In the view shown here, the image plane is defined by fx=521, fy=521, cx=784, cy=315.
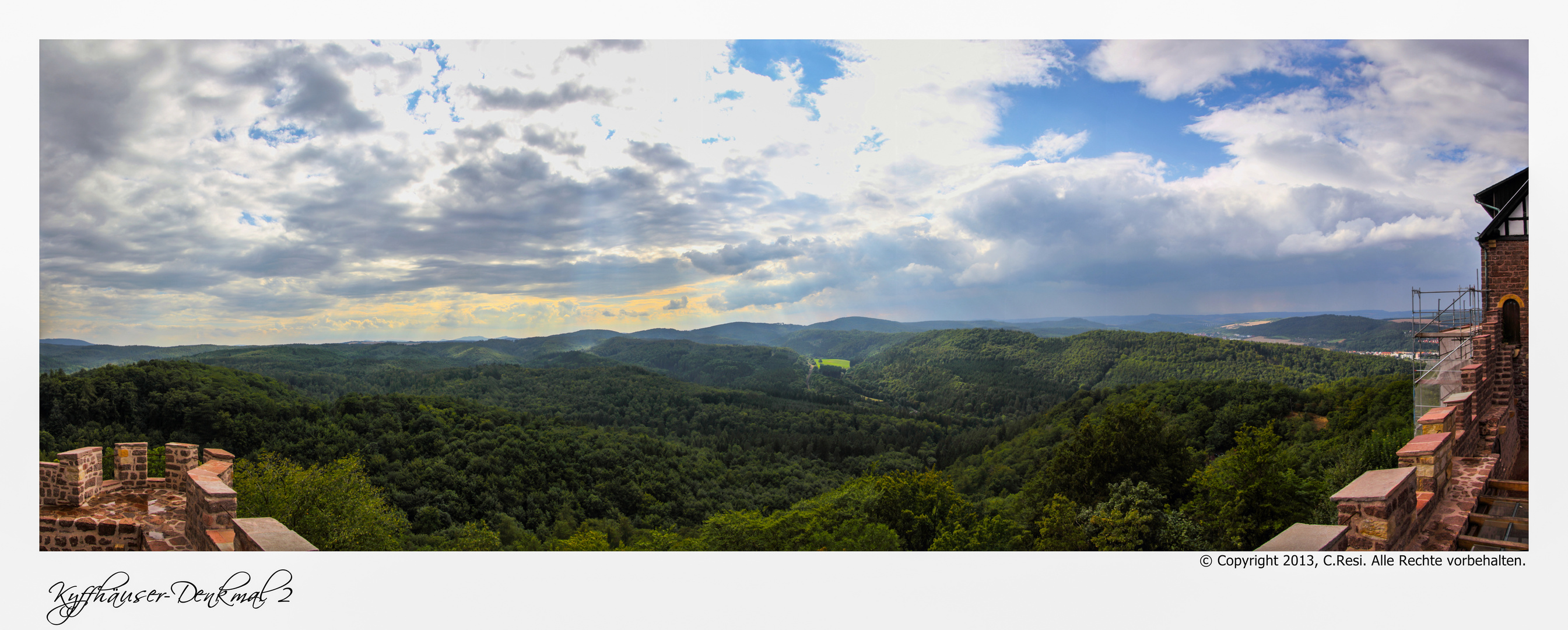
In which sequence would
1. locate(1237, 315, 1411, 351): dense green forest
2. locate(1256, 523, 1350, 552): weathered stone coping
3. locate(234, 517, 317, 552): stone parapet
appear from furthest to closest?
locate(1237, 315, 1411, 351): dense green forest
locate(234, 517, 317, 552): stone parapet
locate(1256, 523, 1350, 552): weathered stone coping

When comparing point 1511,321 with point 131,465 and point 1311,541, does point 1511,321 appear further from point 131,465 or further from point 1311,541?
point 131,465

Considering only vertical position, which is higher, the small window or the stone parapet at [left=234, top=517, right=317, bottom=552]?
the small window

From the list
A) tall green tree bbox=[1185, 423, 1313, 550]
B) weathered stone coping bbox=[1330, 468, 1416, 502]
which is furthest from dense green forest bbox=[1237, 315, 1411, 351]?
weathered stone coping bbox=[1330, 468, 1416, 502]

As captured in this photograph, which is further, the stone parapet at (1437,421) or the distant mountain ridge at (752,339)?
the distant mountain ridge at (752,339)

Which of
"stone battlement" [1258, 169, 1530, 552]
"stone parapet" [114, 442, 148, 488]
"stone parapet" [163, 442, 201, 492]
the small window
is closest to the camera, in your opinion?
"stone battlement" [1258, 169, 1530, 552]

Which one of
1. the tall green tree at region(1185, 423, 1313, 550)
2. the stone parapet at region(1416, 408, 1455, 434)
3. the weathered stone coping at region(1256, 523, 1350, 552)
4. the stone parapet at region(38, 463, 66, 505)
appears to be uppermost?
the stone parapet at region(1416, 408, 1455, 434)

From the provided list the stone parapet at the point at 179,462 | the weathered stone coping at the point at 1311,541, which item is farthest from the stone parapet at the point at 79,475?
the weathered stone coping at the point at 1311,541

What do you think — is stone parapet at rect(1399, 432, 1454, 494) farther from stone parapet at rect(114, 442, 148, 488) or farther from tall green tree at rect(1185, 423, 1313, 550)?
stone parapet at rect(114, 442, 148, 488)

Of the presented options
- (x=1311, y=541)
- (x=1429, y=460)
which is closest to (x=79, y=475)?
(x=1311, y=541)

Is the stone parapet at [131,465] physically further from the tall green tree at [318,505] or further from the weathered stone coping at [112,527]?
the tall green tree at [318,505]
